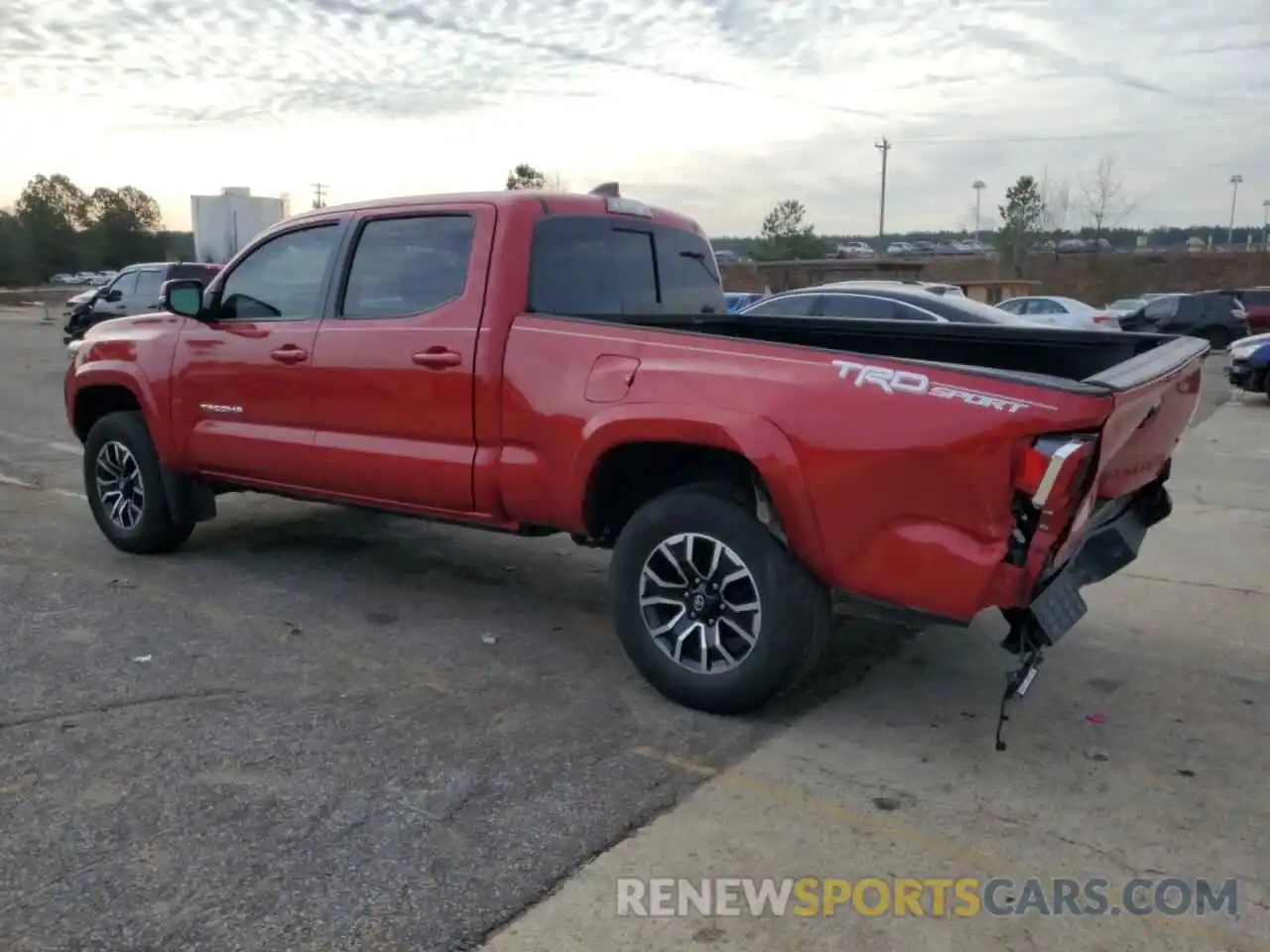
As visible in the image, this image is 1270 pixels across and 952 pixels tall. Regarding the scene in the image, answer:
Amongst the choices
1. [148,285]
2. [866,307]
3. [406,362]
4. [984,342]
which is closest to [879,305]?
[866,307]

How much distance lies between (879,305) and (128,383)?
958cm

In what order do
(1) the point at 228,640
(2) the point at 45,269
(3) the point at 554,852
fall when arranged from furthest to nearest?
(2) the point at 45,269
(1) the point at 228,640
(3) the point at 554,852

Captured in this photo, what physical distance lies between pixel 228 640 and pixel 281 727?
112 cm

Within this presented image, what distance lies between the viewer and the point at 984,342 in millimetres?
5133

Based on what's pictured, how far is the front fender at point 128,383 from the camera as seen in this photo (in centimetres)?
612

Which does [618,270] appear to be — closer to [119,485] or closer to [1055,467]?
[1055,467]

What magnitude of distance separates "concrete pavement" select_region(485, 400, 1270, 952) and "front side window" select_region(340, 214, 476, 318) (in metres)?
2.22

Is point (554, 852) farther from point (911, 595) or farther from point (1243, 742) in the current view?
point (1243, 742)

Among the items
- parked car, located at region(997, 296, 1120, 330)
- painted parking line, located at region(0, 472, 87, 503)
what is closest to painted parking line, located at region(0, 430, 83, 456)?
painted parking line, located at region(0, 472, 87, 503)

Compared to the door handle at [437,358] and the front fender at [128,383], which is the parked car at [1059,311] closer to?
the front fender at [128,383]

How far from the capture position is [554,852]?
10.5 ft

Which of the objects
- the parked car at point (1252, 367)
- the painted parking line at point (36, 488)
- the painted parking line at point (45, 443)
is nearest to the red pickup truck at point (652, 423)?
the painted parking line at point (36, 488)

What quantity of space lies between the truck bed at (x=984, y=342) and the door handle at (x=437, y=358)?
0.88 meters

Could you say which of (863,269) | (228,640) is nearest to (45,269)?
(863,269)
